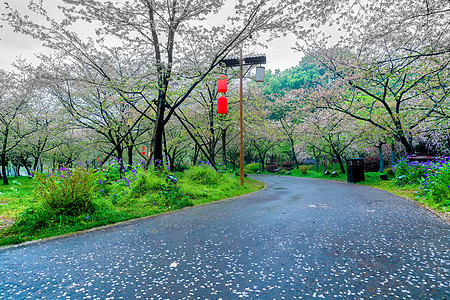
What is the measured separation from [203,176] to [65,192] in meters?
6.05

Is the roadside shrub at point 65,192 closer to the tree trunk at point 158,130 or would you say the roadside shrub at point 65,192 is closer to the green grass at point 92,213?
the green grass at point 92,213

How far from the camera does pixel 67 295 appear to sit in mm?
1917

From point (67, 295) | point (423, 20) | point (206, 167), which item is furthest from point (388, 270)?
point (206, 167)

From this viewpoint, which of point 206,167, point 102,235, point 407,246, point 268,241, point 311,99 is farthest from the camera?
point 311,99

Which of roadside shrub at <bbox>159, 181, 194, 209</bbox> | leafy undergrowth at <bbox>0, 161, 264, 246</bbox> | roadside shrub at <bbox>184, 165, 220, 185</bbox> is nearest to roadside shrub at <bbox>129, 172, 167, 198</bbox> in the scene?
leafy undergrowth at <bbox>0, 161, 264, 246</bbox>

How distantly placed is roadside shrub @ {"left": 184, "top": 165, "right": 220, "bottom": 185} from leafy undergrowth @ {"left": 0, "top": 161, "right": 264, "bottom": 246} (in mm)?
2283

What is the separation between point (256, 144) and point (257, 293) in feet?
95.3

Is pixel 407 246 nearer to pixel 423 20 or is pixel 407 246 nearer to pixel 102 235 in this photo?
pixel 102 235

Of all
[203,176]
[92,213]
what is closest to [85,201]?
[92,213]

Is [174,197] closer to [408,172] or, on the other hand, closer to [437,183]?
[437,183]

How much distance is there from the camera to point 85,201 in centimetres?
442

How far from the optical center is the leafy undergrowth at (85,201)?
12.6ft

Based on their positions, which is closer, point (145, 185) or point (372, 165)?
point (145, 185)

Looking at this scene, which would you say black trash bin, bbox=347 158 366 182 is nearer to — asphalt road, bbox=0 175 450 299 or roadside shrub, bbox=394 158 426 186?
roadside shrub, bbox=394 158 426 186
